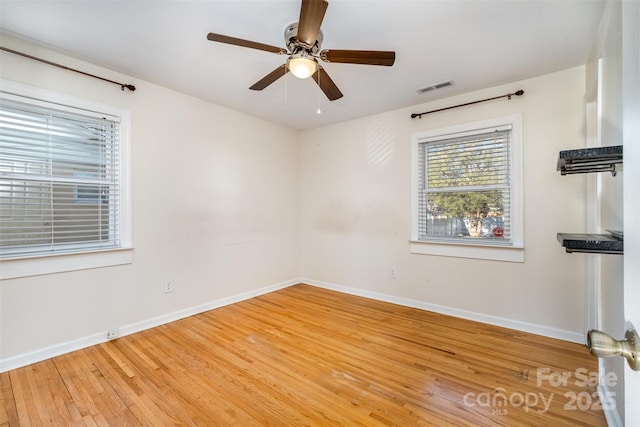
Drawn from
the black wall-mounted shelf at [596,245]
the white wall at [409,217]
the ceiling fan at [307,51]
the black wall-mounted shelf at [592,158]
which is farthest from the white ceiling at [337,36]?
the black wall-mounted shelf at [596,245]

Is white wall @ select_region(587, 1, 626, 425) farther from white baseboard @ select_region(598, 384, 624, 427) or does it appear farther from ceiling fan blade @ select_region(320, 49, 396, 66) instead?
ceiling fan blade @ select_region(320, 49, 396, 66)

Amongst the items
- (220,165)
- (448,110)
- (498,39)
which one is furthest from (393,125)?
(220,165)

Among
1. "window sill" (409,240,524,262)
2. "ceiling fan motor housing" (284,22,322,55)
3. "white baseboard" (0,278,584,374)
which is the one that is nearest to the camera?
"ceiling fan motor housing" (284,22,322,55)

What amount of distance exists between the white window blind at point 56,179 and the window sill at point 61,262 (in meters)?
0.08

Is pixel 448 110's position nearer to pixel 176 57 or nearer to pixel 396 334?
pixel 396 334

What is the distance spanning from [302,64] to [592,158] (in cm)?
165

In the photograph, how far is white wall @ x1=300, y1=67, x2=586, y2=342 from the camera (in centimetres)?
260

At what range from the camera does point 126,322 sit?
271cm

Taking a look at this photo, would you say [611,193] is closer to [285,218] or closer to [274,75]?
[274,75]

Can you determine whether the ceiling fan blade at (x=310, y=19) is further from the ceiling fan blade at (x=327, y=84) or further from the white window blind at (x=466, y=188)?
the white window blind at (x=466, y=188)

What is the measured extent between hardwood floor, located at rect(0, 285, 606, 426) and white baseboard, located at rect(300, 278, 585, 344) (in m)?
0.10

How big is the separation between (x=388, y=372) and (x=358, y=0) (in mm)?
2586

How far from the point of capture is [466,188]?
3.16 m

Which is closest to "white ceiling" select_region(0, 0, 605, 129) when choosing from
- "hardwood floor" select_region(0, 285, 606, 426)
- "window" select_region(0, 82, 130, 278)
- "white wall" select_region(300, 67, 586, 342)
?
"white wall" select_region(300, 67, 586, 342)
